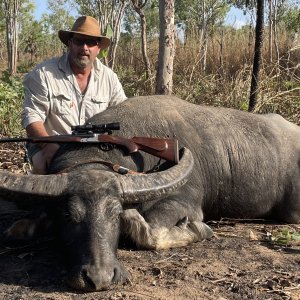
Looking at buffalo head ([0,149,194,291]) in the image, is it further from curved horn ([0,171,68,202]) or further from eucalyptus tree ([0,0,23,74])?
eucalyptus tree ([0,0,23,74])

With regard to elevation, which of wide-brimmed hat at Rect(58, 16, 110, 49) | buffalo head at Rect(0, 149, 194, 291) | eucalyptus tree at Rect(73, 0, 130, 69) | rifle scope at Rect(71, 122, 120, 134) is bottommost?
buffalo head at Rect(0, 149, 194, 291)

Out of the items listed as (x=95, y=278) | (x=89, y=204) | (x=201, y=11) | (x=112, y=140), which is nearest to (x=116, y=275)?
(x=95, y=278)

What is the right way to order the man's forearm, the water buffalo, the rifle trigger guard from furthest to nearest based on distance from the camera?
the man's forearm
the rifle trigger guard
the water buffalo

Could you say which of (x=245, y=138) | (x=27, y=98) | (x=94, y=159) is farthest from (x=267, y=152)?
(x=27, y=98)

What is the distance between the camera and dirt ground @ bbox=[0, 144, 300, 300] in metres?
3.33

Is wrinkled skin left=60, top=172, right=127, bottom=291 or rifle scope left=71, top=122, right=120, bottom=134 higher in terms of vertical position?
rifle scope left=71, top=122, right=120, bottom=134

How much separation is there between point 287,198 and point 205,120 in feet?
3.94

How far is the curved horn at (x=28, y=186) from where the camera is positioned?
356 cm

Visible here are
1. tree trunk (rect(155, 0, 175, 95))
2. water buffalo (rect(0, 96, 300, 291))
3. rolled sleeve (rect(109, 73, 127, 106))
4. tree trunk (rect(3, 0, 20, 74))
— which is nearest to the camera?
water buffalo (rect(0, 96, 300, 291))

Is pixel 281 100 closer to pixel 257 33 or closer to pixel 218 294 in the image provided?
pixel 257 33

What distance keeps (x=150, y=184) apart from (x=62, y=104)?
6.24 feet

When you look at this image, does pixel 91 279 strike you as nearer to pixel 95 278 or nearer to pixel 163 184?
pixel 95 278

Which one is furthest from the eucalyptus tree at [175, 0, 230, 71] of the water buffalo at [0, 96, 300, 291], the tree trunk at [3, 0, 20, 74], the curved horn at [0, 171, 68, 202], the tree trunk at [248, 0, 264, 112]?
the curved horn at [0, 171, 68, 202]

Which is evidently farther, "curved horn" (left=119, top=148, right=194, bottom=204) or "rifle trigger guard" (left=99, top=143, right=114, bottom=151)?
"rifle trigger guard" (left=99, top=143, right=114, bottom=151)
